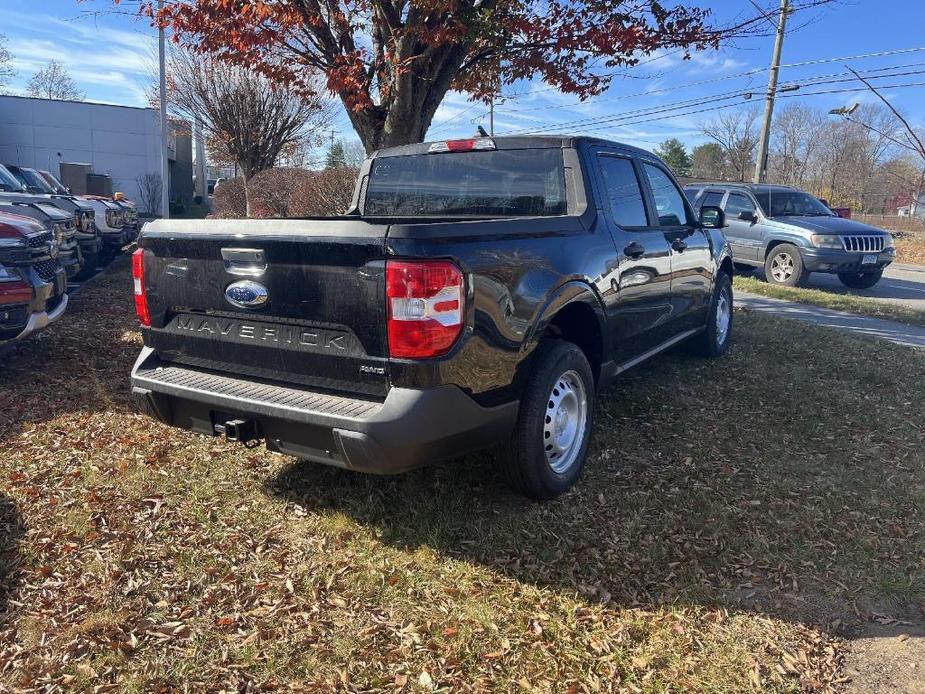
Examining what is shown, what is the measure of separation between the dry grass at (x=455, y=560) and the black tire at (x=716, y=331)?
144 centimetres

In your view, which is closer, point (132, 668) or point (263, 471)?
point (132, 668)

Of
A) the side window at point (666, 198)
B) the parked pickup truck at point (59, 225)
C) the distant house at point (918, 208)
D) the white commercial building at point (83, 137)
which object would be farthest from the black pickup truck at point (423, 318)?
the white commercial building at point (83, 137)

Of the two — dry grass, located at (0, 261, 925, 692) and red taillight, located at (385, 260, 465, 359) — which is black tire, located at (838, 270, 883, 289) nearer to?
dry grass, located at (0, 261, 925, 692)

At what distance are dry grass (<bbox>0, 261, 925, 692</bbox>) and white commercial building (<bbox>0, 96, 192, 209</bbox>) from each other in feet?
123

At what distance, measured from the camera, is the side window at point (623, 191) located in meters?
4.41

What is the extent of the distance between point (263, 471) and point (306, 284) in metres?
1.57

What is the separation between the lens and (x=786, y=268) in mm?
12430

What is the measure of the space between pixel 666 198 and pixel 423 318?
3.29m

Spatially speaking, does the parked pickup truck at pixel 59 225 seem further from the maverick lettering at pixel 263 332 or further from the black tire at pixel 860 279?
the black tire at pixel 860 279

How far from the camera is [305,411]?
2951mm

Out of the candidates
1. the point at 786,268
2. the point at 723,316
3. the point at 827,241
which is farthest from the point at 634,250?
the point at 786,268

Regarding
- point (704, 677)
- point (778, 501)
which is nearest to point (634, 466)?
point (778, 501)

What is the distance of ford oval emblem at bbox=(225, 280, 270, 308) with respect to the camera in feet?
10.5

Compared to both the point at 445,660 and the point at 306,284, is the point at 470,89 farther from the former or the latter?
the point at 445,660
